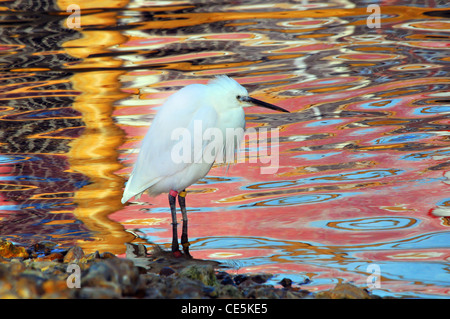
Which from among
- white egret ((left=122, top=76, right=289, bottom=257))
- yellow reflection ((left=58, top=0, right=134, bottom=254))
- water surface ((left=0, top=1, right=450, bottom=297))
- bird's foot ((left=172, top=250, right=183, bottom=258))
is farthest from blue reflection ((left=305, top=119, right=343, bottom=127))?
bird's foot ((left=172, top=250, right=183, bottom=258))

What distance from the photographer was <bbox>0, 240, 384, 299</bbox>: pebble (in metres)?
3.77

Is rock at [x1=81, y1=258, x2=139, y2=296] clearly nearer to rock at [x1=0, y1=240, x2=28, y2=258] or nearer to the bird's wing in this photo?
rock at [x1=0, y1=240, x2=28, y2=258]

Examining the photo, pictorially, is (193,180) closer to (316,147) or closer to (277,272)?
(277,272)

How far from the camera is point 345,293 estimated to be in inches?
162

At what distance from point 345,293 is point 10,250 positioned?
8.71 feet

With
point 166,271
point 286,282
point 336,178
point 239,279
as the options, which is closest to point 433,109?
point 336,178

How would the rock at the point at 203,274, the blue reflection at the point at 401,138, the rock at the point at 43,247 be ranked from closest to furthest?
the rock at the point at 203,274 < the rock at the point at 43,247 < the blue reflection at the point at 401,138

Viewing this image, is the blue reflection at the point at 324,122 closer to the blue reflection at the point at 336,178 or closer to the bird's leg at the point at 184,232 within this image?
the blue reflection at the point at 336,178

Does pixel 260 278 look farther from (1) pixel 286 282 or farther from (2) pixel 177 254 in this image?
(2) pixel 177 254

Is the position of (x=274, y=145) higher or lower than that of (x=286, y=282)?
higher

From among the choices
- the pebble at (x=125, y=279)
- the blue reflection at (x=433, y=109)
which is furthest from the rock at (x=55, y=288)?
the blue reflection at (x=433, y=109)

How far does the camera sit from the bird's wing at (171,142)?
5.76 m

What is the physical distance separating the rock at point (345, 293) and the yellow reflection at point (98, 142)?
1.99m

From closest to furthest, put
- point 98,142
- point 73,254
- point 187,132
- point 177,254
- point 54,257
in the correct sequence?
point 73,254
point 54,257
point 177,254
point 187,132
point 98,142
